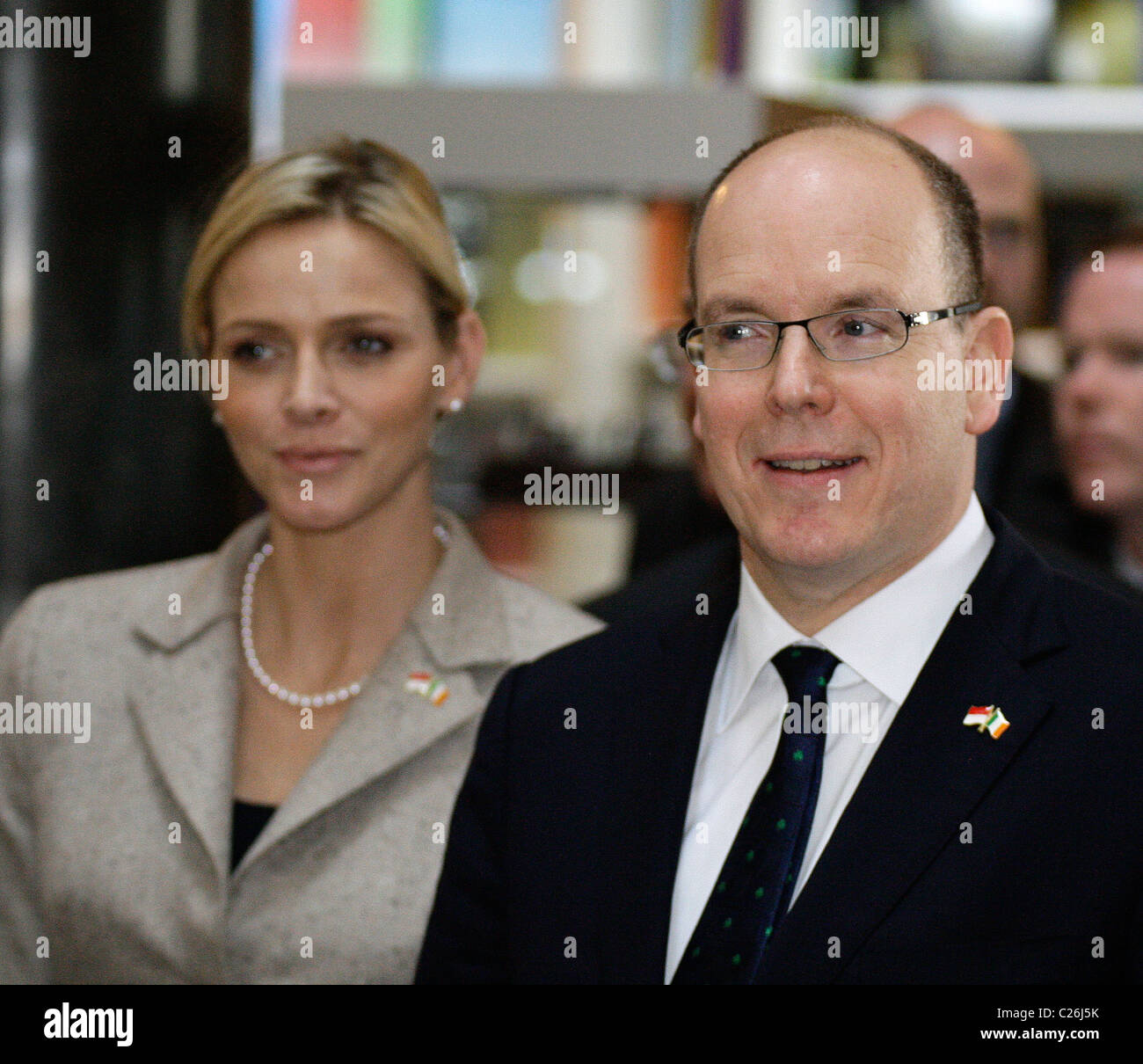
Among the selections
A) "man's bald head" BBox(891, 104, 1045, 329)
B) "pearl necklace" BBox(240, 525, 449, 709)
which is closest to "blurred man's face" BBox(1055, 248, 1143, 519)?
"man's bald head" BBox(891, 104, 1045, 329)

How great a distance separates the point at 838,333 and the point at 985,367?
158 mm

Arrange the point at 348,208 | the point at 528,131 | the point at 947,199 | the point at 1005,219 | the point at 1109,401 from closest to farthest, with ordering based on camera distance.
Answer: the point at 947,199 < the point at 348,208 < the point at 528,131 < the point at 1109,401 < the point at 1005,219

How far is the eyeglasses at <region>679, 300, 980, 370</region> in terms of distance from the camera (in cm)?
133

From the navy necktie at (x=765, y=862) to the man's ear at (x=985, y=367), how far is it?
26cm

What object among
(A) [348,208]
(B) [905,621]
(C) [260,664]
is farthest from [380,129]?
(B) [905,621]

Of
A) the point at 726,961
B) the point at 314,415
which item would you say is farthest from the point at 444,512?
the point at 726,961

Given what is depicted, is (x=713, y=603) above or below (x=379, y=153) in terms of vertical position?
below

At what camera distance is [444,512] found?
206cm

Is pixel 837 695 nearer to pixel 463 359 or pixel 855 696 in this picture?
pixel 855 696

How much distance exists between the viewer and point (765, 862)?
132cm

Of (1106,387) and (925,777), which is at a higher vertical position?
(1106,387)
